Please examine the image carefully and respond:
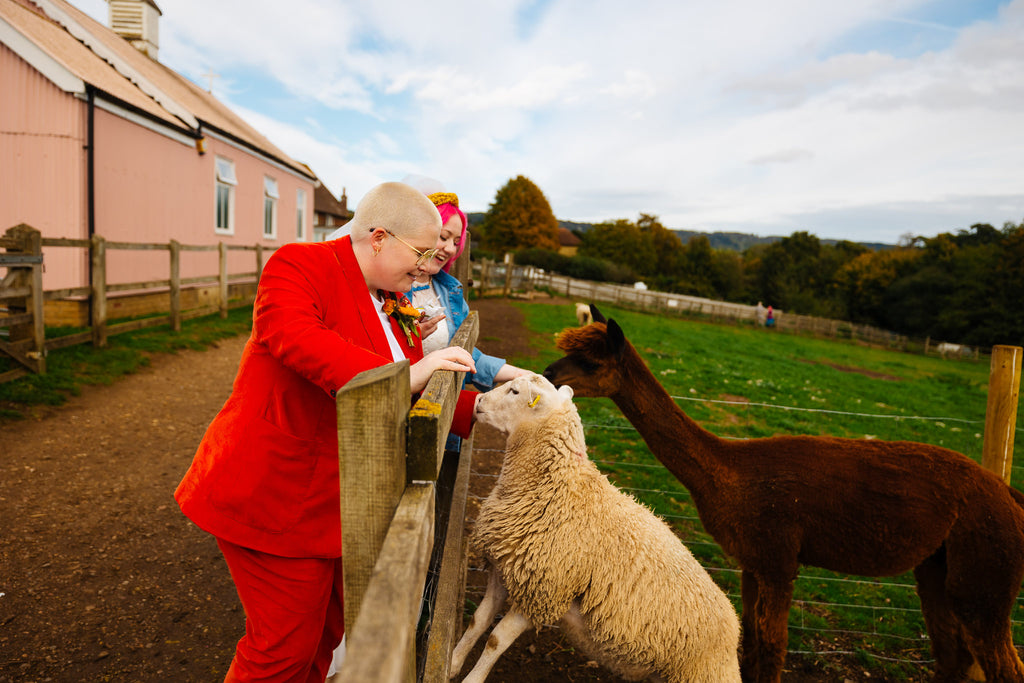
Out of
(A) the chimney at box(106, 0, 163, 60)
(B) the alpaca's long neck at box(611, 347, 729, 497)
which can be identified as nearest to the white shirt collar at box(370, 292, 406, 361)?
(B) the alpaca's long neck at box(611, 347, 729, 497)

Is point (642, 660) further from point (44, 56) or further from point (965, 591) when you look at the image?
point (44, 56)

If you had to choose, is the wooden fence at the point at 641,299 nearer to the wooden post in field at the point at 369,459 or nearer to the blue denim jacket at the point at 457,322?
the blue denim jacket at the point at 457,322

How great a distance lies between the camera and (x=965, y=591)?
9.91 feet

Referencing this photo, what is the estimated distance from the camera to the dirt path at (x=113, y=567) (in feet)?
10.2

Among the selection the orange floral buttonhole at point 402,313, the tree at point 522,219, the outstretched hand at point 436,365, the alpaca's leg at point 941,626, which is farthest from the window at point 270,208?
the tree at point 522,219

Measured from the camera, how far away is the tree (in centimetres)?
5784

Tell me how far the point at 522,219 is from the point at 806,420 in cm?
5011

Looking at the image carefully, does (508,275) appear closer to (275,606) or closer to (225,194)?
(225,194)

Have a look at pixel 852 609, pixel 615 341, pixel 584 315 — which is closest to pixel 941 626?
pixel 852 609

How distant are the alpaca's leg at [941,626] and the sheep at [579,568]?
1.44 meters

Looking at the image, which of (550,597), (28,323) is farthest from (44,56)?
(550,597)

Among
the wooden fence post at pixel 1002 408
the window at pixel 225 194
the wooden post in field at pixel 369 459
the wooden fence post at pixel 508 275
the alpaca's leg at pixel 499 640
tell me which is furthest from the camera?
the wooden fence post at pixel 508 275

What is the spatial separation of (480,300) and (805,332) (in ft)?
76.2

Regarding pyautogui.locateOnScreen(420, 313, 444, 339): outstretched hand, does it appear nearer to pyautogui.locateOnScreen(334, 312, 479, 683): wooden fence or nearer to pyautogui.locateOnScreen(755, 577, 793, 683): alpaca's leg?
pyautogui.locateOnScreen(334, 312, 479, 683): wooden fence
